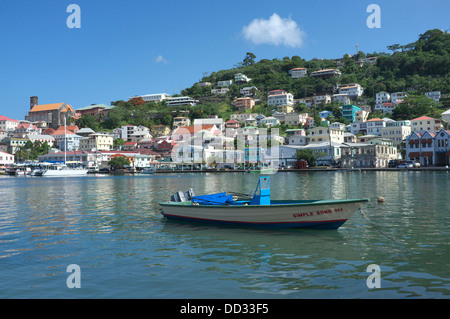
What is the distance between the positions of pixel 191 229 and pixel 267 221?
330 centimetres

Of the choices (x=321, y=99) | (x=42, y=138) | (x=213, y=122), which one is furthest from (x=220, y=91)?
(x=42, y=138)

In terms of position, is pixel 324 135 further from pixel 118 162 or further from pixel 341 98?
pixel 118 162

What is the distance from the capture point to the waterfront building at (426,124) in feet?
273

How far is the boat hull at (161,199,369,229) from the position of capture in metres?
12.8

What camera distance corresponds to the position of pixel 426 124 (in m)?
84.3

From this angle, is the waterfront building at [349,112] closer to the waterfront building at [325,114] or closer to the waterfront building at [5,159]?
the waterfront building at [325,114]

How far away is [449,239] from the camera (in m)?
11.7

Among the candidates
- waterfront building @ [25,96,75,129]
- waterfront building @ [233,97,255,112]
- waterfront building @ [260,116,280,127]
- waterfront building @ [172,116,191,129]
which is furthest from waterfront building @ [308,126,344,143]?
waterfront building @ [25,96,75,129]

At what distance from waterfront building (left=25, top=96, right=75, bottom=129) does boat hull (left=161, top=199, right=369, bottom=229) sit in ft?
517

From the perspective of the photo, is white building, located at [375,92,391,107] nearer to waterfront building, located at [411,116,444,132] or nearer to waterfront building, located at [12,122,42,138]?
waterfront building, located at [411,116,444,132]

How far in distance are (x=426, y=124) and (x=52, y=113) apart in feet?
490

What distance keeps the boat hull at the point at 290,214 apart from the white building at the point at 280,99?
117812 millimetres
